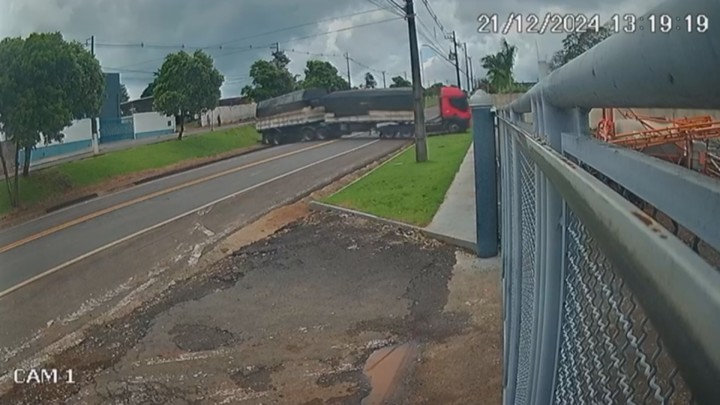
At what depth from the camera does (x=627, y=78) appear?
77cm

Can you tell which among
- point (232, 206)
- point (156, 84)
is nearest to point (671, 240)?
point (232, 206)

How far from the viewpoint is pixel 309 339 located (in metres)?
5.62

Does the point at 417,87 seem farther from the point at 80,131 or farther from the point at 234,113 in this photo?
the point at 234,113

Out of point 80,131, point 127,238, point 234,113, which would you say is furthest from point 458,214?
point 234,113

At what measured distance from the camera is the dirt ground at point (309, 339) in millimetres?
4645

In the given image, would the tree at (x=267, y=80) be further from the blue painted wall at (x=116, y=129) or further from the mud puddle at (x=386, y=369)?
the mud puddle at (x=386, y=369)

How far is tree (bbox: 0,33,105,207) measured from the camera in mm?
13641

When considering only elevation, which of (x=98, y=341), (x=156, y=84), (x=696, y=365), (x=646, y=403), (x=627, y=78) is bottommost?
(x=98, y=341)

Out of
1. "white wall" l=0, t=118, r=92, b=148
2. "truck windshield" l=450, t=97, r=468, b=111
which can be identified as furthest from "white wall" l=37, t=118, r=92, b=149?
"truck windshield" l=450, t=97, r=468, b=111

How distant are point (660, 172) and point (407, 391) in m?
3.95

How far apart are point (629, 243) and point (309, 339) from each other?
5125 millimetres

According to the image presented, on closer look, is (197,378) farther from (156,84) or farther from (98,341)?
(156,84)

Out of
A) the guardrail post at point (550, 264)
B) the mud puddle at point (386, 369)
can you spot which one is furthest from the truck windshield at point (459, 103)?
the guardrail post at point (550, 264)

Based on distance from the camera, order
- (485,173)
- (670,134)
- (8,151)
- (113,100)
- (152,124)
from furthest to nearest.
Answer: (152,124), (113,100), (8,151), (485,173), (670,134)
